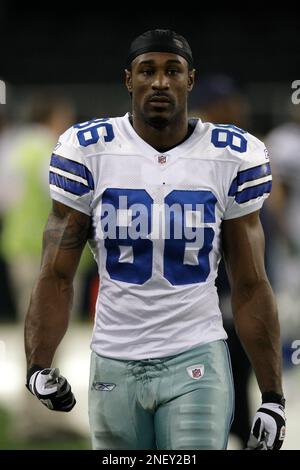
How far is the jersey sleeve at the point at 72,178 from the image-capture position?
161 inches

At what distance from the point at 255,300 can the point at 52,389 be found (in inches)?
29.4

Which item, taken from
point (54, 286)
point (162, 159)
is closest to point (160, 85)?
point (162, 159)

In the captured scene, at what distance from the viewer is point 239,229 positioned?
162 inches

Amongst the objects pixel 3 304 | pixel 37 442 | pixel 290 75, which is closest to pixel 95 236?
pixel 37 442

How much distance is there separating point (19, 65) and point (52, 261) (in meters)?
11.3

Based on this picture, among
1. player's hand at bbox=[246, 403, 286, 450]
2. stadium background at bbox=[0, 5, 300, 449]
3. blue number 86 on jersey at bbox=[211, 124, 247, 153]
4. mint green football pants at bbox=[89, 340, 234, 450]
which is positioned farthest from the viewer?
stadium background at bbox=[0, 5, 300, 449]

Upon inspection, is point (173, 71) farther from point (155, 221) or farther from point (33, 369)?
point (33, 369)

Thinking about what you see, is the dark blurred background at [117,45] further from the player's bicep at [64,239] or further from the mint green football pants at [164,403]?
the mint green football pants at [164,403]

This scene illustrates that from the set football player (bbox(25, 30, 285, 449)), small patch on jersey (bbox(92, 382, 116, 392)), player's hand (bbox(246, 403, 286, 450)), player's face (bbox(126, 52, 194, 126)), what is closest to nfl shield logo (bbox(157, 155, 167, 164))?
football player (bbox(25, 30, 285, 449))

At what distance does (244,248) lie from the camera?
13.5ft

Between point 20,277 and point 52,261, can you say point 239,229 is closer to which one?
point 52,261

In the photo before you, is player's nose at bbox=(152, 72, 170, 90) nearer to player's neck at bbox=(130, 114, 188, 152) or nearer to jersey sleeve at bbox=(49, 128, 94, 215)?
player's neck at bbox=(130, 114, 188, 152)

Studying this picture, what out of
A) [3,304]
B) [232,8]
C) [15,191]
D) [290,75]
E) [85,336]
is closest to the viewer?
[15,191]

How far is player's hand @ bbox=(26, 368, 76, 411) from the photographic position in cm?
402
